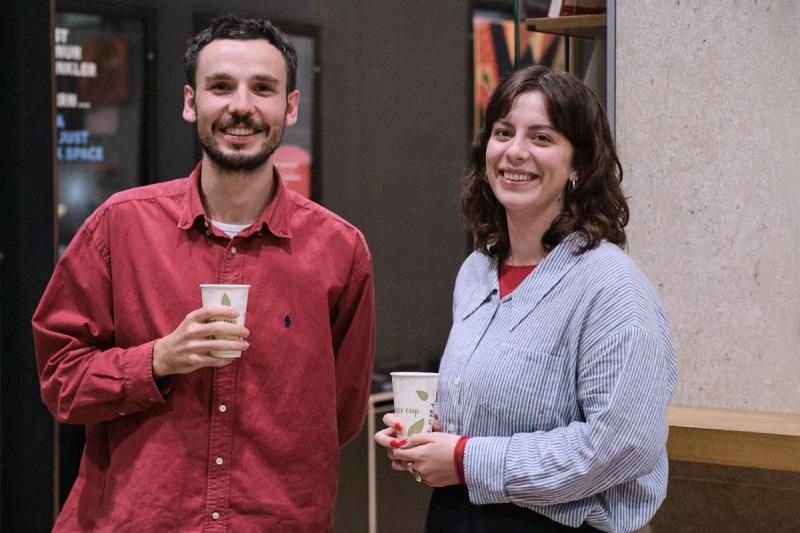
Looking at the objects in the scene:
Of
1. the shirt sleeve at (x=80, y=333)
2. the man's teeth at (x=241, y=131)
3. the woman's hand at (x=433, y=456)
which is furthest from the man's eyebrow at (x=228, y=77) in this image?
the woman's hand at (x=433, y=456)

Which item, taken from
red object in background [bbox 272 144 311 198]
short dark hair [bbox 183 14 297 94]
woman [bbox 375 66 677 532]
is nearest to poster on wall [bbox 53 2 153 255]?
red object in background [bbox 272 144 311 198]

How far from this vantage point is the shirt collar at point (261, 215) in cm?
227

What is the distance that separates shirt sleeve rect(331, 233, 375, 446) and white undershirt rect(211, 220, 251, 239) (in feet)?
0.93

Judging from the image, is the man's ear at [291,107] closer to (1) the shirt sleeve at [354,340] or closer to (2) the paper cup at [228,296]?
A: (1) the shirt sleeve at [354,340]

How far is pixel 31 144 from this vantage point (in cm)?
349

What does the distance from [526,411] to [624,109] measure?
149 centimetres

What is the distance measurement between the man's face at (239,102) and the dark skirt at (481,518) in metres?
0.84

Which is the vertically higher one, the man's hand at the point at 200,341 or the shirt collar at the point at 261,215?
the shirt collar at the point at 261,215

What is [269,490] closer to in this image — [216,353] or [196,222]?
[216,353]

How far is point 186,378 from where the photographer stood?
2.20 m

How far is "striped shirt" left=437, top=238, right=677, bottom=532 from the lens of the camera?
1.77m

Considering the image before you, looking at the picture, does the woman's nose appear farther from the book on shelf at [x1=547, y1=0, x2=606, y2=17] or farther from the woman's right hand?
the book on shelf at [x1=547, y1=0, x2=606, y2=17]

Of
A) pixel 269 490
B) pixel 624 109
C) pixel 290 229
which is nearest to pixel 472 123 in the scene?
pixel 624 109

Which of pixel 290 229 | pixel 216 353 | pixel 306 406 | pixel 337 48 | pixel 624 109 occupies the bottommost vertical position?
pixel 306 406
